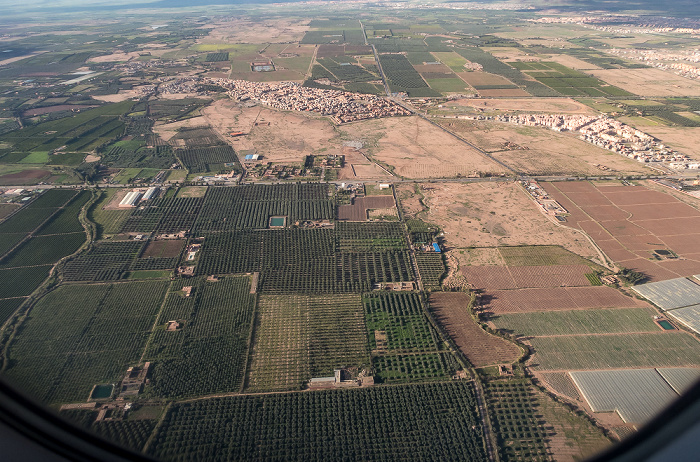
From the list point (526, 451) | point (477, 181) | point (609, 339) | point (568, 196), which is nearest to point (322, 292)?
point (526, 451)

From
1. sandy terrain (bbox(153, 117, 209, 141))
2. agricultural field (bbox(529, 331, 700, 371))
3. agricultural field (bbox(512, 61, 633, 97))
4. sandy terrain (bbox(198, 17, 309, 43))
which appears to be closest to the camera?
agricultural field (bbox(529, 331, 700, 371))

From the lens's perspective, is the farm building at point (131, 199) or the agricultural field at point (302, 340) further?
the farm building at point (131, 199)

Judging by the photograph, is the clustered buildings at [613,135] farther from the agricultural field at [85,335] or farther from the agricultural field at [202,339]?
the agricultural field at [85,335]

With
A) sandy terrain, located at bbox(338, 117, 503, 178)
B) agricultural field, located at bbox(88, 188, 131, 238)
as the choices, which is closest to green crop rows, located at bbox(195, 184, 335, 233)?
agricultural field, located at bbox(88, 188, 131, 238)

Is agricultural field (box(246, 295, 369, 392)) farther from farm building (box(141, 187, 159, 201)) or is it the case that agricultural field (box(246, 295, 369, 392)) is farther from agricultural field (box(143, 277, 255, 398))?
farm building (box(141, 187, 159, 201))

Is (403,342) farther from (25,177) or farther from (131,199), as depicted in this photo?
(25,177)

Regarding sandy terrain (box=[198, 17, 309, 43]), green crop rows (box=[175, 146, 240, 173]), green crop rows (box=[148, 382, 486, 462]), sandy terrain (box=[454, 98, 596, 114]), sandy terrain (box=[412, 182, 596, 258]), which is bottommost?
green crop rows (box=[148, 382, 486, 462])

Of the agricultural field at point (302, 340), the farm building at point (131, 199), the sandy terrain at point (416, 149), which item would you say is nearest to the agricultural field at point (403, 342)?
the agricultural field at point (302, 340)
